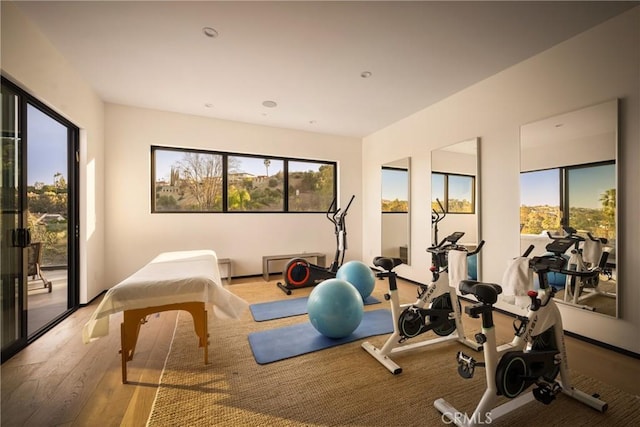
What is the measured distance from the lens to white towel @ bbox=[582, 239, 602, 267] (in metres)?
2.40

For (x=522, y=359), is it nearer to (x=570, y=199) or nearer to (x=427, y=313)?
(x=427, y=313)

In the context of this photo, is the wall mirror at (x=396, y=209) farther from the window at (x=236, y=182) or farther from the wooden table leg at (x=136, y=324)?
the wooden table leg at (x=136, y=324)

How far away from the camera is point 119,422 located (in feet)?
5.07

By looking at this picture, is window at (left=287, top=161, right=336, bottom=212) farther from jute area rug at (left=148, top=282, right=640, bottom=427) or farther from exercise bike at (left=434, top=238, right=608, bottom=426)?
exercise bike at (left=434, top=238, right=608, bottom=426)

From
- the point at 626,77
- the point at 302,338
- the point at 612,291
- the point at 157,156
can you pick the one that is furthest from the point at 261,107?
the point at 612,291

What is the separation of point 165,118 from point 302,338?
404cm

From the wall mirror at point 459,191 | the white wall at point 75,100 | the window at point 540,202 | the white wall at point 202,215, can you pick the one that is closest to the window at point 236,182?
the white wall at point 202,215

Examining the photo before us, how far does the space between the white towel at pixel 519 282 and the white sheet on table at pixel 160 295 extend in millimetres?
2030

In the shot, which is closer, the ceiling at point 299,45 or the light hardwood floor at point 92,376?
the light hardwood floor at point 92,376

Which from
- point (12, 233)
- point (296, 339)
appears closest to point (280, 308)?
point (296, 339)

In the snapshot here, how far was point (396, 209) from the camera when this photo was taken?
4910mm

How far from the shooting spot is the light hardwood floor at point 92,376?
1.60 metres

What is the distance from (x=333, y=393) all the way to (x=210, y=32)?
10.2ft

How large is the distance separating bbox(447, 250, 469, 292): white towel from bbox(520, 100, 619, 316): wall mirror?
0.92 m
